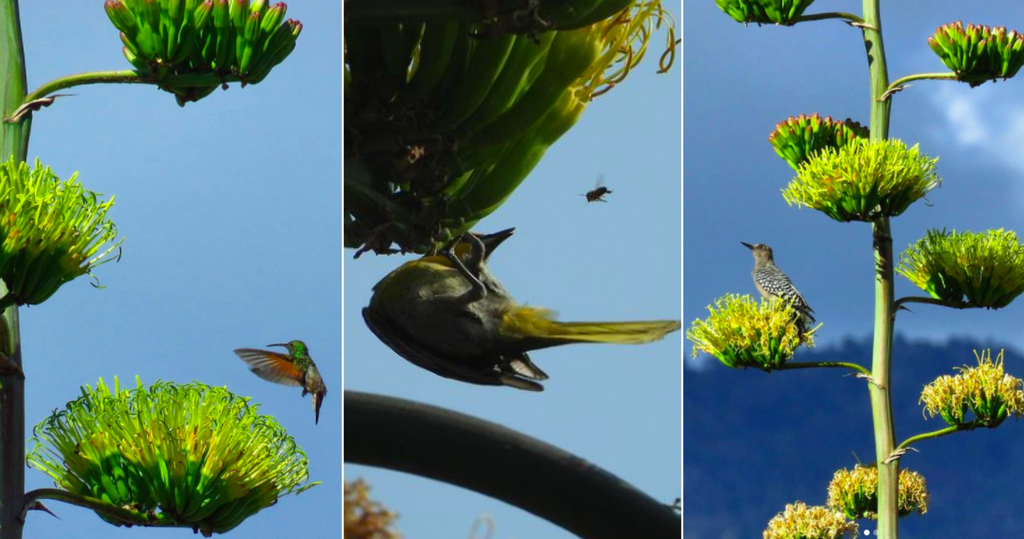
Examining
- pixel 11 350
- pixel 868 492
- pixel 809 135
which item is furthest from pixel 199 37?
pixel 868 492

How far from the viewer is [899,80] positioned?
193 cm

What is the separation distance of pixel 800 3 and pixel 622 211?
1.42 ft

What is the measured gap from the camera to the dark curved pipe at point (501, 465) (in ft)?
6.62

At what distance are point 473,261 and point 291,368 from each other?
1.23ft

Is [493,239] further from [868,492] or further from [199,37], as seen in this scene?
[199,37]

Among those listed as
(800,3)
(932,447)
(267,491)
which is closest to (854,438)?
(932,447)

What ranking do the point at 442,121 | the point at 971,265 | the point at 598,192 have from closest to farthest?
1. the point at 971,265
2. the point at 442,121
3. the point at 598,192

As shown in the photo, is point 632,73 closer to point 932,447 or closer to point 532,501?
point 532,501

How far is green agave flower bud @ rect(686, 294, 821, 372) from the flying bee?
33 centimetres

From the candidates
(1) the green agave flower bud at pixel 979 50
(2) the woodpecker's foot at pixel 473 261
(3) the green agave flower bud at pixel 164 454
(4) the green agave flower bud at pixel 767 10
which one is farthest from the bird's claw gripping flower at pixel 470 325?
(3) the green agave flower bud at pixel 164 454

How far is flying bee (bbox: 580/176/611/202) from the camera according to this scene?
217 centimetres

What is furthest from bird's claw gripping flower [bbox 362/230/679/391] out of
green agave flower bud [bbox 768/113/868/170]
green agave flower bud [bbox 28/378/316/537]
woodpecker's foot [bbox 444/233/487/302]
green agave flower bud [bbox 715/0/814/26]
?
green agave flower bud [bbox 28/378/316/537]

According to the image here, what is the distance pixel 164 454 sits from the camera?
1.22 m

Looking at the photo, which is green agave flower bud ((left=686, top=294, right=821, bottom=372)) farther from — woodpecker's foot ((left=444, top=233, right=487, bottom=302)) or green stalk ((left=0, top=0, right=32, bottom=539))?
green stalk ((left=0, top=0, right=32, bottom=539))
